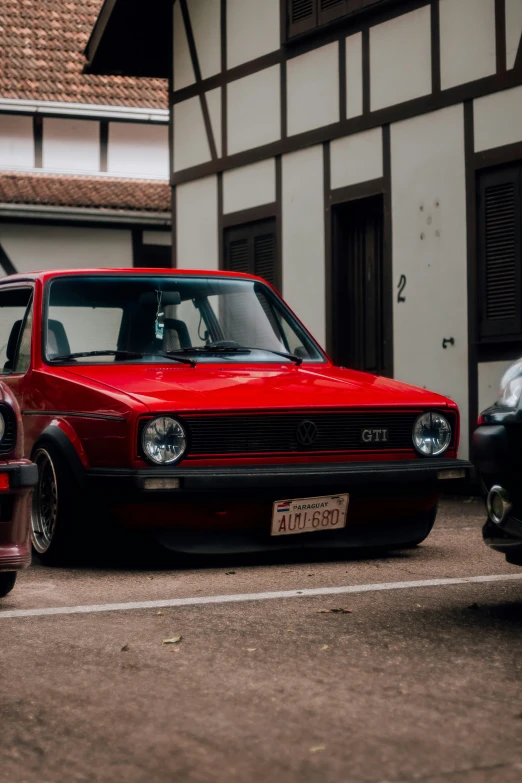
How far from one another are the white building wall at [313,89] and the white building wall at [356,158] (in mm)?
339

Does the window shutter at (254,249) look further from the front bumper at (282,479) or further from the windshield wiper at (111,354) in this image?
the front bumper at (282,479)

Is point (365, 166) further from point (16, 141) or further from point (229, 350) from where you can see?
point (16, 141)

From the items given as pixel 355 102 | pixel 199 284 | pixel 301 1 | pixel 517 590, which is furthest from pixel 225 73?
pixel 517 590

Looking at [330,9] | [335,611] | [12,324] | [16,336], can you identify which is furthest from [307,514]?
[330,9]

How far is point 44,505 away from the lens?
747cm

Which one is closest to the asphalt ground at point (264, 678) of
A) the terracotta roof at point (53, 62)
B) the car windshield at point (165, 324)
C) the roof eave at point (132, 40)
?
the car windshield at point (165, 324)

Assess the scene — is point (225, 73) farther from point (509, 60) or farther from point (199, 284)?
point (199, 284)

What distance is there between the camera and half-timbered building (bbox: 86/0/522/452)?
1176cm

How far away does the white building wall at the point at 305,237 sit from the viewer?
1413 cm

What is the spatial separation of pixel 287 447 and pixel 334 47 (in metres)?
7.82

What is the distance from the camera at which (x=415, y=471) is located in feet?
23.8

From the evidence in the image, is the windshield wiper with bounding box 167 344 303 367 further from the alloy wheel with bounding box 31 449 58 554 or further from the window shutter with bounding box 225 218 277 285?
the window shutter with bounding box 225 218 277 285

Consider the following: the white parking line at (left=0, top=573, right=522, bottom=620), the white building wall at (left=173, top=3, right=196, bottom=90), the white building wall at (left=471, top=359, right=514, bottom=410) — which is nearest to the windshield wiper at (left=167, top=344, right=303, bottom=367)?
the white parking line at (left=0, top=573, right=522, bottom=620)

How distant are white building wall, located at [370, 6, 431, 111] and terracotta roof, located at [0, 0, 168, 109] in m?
14.3
